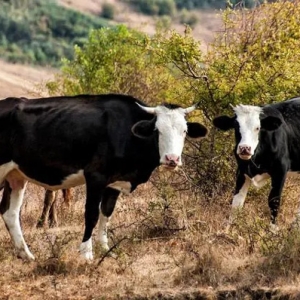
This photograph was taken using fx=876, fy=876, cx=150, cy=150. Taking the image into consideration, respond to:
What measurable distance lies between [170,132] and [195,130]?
2.64 ft

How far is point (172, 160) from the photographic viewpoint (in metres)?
10.3

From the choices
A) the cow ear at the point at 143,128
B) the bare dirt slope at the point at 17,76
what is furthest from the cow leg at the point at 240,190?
the bare dirt slope at the point at 17,76

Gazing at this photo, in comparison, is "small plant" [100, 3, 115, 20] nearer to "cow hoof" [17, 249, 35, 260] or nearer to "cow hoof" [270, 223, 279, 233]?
"cow hoof" [270, 223, 279, 233]

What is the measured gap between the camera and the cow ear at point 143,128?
1057 centimetres

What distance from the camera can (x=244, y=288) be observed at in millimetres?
9211

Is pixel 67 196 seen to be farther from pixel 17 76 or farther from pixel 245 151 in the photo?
pixel 17 76

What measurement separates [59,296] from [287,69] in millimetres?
6173

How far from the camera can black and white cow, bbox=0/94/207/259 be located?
34.6 ft

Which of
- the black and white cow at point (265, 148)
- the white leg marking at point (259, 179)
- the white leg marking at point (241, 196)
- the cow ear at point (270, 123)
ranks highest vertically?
the cow ear at point (270, 123)

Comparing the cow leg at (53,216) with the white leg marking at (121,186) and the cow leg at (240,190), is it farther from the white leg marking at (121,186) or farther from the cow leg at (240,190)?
the cow leg at (240,190)

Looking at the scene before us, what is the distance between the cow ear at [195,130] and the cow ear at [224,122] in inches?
49.7

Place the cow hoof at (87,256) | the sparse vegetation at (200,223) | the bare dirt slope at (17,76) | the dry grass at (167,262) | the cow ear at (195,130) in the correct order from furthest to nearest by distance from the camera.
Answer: the bare dirt slope at (17,76) < the cow ear at (195,130) < the cow hoof at (87,256) < the sparse vegetation at (200,223) < the dry grass at (167,262)

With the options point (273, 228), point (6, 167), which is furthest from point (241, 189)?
point (6, 167)

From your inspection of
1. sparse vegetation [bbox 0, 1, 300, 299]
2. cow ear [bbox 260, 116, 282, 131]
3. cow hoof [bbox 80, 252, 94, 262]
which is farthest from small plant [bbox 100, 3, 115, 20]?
cow hoof [bbox 80, 252, 94, 262]
